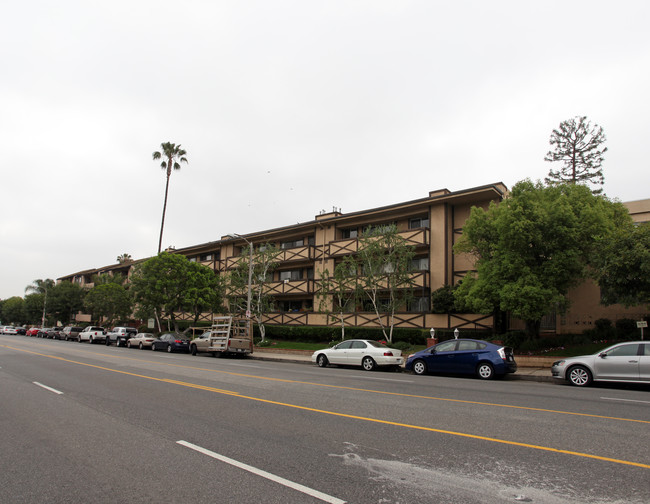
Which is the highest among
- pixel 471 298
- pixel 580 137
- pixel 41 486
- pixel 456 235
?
pixel 580 137

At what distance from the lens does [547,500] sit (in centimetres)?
409

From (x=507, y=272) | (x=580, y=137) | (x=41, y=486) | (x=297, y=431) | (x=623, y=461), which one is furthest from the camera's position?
(x=580, y=137)

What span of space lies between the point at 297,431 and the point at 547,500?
142 inches

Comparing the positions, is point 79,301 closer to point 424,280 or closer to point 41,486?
point 424,280

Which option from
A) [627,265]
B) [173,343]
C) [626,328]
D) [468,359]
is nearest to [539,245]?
[627,265]

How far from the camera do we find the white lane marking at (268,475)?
4.14 m

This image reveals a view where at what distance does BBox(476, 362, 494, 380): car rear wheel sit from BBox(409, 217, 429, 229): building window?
49.1 feet

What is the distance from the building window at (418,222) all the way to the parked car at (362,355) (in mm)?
12349

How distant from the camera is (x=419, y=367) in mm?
16766

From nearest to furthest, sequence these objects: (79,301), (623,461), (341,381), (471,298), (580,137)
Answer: (623,461)
(341,381)
(471,298)
(580,137)
(79,301)

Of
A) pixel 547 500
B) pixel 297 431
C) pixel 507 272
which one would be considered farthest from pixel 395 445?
pixel 507 272

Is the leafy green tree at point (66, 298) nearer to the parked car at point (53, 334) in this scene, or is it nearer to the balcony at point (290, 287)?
the parked car at point (53, 334)

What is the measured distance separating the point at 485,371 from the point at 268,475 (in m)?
12.3

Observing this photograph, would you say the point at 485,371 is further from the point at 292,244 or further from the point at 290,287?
the point at 292,244
